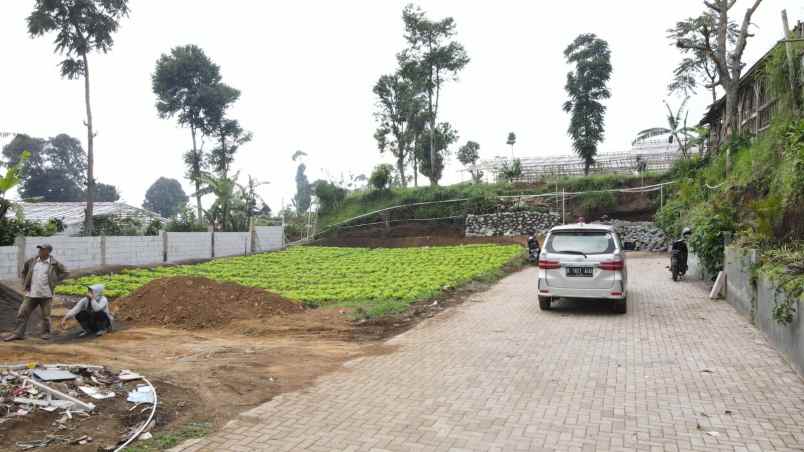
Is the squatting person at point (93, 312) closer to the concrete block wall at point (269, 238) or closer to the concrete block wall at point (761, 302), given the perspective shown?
the concrete block wall at point (761, 302)

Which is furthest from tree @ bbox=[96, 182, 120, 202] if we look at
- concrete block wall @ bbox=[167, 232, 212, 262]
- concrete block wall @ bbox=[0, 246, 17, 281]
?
concrete block wall @ bbox=[0, 246, 17, 281]

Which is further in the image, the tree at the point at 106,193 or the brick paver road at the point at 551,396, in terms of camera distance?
the tree at the point at 106,193

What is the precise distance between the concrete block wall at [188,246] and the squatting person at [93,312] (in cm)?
1576

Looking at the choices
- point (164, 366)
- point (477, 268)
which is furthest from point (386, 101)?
point (164, 366)

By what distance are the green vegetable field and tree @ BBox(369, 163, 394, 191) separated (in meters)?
12.7

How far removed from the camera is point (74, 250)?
20469mm

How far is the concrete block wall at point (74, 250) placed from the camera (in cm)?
1842

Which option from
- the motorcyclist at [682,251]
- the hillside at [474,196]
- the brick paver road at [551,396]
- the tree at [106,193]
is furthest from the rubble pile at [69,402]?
the tree at [106,193]

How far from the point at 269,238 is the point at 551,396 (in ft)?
102

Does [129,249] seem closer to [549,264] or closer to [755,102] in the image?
[549,264]

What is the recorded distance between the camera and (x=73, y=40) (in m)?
29.4

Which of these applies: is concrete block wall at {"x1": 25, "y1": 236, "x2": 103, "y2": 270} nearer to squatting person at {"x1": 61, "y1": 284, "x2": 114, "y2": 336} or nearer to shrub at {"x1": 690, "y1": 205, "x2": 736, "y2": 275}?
squatting person at {"x1": 61, "y1": 284, "x2": 114, "y2": 336}

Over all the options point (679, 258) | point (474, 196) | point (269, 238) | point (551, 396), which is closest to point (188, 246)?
point (269, 238)

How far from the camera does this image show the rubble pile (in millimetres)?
4801
